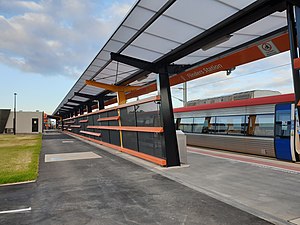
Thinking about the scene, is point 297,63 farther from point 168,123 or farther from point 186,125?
point 186,125

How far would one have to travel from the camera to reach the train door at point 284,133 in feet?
32.4

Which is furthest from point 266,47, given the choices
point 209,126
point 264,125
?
point 209,126

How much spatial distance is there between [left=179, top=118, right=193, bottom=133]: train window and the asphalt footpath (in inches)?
407

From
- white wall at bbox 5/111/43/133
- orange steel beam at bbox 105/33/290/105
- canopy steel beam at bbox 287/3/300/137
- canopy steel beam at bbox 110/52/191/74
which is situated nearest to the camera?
canopy steel beam at bbox 287/3/300/137

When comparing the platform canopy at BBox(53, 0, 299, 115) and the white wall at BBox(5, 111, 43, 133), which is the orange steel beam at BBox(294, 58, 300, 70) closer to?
the platform canopy at BBox(53, 0, 299, 115)

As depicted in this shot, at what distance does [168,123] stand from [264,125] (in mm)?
4881

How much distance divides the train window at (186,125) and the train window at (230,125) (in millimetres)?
3121

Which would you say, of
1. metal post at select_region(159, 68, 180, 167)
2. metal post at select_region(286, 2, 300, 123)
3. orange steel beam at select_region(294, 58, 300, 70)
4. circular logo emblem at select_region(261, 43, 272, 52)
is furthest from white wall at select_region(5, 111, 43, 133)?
orange steel beam at select_region(294, 58, 300, 70)

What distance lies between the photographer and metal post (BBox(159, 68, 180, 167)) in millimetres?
9195

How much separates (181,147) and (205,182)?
9.81 feet

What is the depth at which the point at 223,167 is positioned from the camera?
9.23 m

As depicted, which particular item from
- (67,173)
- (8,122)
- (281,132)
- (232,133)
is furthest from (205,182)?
(8,122)

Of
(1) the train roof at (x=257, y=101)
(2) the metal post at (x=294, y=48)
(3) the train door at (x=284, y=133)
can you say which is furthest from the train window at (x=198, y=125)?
(2) the metal post at (x=294, y=48)

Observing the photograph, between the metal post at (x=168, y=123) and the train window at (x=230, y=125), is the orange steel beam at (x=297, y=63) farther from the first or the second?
the train window at (x=230, y=125)
